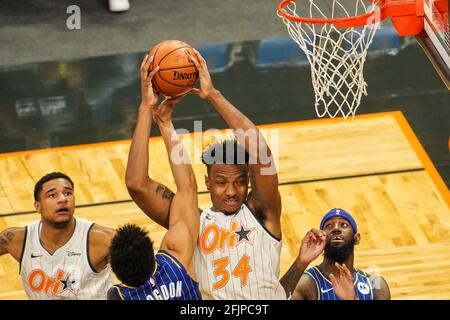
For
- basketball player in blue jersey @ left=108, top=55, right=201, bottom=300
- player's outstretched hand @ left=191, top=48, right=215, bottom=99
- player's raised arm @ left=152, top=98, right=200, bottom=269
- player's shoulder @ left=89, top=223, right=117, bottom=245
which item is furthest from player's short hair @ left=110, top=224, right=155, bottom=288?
player's shoulder @ left=89, top=223, right=117, bottom=245

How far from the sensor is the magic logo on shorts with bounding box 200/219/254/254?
587 cm

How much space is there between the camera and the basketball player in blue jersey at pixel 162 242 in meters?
5.34

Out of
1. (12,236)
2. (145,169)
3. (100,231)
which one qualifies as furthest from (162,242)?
(12,236)

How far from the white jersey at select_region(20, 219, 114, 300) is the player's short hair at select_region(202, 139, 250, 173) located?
33.9 inches

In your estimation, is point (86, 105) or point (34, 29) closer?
point (86, 105)

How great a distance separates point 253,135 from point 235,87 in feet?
14.0

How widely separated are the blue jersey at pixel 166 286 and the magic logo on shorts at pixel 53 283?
2.33 ft

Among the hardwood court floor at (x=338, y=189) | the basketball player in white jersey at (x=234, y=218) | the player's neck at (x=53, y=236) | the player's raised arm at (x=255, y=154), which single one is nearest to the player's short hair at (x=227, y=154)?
the basketball player in white jersey at (x=234, y=218)

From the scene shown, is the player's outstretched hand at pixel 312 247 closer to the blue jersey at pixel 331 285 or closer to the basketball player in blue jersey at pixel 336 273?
the basketball player in blue jersey at pixel 336 273

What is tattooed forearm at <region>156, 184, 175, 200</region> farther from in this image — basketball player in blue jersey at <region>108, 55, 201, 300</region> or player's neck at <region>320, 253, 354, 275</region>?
player's neck at <region>320, 253, 354, 275</region>

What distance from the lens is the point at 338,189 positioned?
8391 millimetres

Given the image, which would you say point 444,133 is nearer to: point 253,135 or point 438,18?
point 438,18
